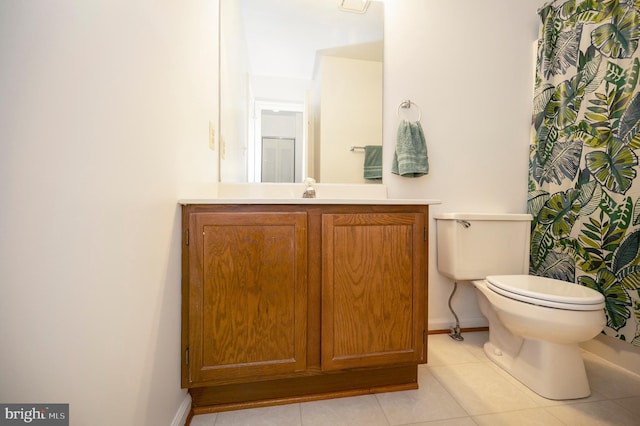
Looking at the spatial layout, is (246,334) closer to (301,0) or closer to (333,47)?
(333,47)

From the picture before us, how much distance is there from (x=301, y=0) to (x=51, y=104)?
5.28 feet

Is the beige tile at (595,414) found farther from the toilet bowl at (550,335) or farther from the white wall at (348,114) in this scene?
the white wall at (348,114)

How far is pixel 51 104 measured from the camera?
44 cm

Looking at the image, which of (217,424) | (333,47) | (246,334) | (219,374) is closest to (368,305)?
(246,334)

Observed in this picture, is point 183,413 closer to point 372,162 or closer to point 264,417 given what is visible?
point 264,417

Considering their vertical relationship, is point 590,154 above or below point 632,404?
above

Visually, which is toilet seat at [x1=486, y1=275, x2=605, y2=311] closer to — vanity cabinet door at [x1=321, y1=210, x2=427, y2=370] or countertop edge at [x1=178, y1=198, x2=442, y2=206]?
vanity cabinet door at [x1=321, y1=210, x2=427, y2=370]

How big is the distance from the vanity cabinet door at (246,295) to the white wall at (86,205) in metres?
0.15

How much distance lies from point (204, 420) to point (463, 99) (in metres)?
2.24

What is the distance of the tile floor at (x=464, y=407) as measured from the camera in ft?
3.30

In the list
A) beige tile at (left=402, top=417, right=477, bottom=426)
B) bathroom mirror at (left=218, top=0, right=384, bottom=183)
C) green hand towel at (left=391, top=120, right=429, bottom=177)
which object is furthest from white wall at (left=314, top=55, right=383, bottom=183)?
beige tile at (left=402, top=417, right=477, bottom=426)

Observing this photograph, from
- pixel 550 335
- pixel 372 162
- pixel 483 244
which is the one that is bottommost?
pixel 550 335

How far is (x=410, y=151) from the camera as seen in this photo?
5.27 ft

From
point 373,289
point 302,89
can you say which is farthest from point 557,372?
point 302,89
